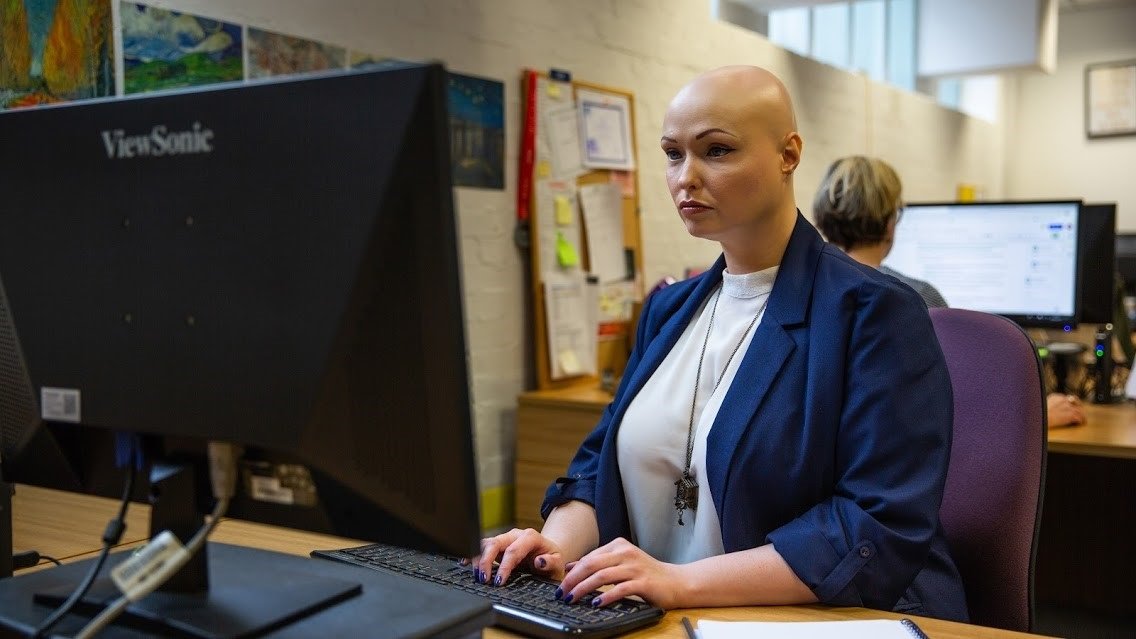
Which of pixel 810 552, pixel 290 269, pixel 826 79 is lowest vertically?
pixel 810 552

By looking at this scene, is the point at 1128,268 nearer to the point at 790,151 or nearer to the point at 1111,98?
the point at 790,151

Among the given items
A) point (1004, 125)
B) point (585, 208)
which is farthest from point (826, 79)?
point (1004, 125)

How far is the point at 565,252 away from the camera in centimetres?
379

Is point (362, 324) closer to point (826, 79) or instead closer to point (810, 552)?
point (810, 552)

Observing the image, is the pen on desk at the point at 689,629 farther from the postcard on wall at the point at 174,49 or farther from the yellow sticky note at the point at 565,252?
the yellow sticky note at the point at 565,252

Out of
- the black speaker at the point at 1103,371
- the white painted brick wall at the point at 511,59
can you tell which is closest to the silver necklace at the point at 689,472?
the white painted brick wall at the point at 511,59

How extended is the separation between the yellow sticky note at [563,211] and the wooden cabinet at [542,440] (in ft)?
2.02

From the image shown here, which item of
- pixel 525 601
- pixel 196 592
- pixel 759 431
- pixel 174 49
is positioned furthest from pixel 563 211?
pixel 196 592

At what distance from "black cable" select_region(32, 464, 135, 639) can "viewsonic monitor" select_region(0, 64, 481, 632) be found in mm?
16

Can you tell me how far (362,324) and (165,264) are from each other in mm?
193

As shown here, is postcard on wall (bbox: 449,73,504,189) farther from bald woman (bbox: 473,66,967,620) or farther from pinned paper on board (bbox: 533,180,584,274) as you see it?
bald woman (bbox: 473,66,967,620)

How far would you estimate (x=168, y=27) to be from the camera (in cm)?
254

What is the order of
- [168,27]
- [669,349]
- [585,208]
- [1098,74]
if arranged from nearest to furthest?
[669,349] → [168,27] → [585,208] → [1098,74]

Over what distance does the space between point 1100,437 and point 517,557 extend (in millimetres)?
1845
